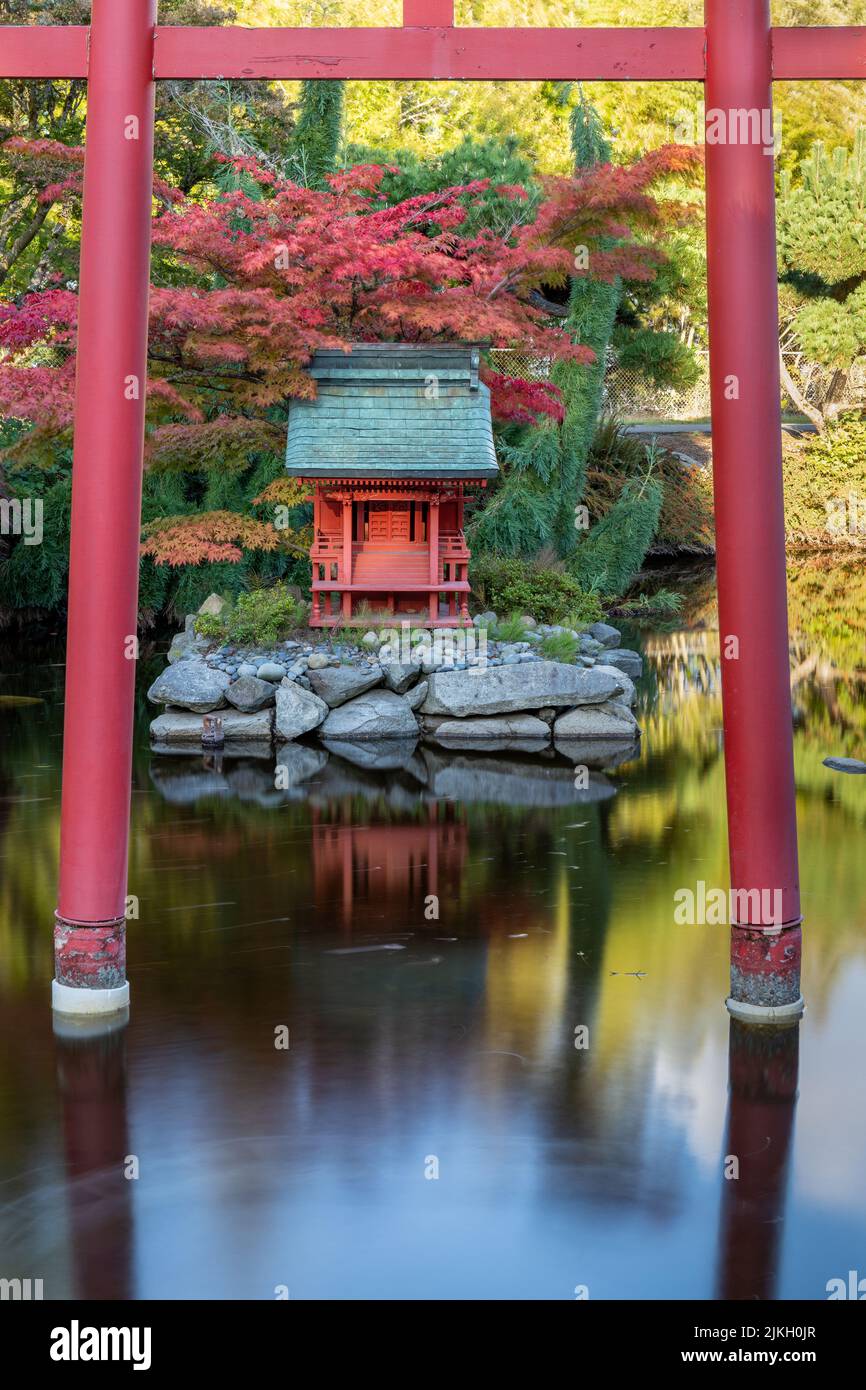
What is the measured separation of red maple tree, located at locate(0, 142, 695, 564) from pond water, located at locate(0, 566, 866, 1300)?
5.43 metres

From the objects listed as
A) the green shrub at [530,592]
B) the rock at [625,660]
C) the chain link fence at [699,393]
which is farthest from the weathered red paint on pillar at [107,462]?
the chain link fence at [699,393]

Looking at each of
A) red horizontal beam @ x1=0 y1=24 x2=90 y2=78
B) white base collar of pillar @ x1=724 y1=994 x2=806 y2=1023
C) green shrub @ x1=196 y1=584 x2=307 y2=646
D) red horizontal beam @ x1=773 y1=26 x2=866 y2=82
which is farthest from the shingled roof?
white base collar of pillar @ x1=724 y1=994 x2=806 y2=1023

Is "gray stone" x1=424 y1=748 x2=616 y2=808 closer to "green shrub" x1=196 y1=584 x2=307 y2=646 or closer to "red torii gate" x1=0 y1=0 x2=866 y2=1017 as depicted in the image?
"green shrub" x1=196 y1=584 x2=307 y2=646

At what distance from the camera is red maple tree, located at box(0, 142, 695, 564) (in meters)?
12.5

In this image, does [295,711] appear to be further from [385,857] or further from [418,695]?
[385,857]

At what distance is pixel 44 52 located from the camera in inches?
197

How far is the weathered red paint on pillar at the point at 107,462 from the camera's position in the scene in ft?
16.0

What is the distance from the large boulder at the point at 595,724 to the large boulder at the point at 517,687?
0.14 metres

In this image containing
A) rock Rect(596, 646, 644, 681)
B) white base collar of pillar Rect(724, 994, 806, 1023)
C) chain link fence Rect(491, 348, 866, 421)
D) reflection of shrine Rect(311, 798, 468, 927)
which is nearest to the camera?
white base collar of pillar Rect(724, 994, 806, 1023)

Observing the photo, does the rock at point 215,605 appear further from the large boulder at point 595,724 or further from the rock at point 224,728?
the large boulder at point 595,724

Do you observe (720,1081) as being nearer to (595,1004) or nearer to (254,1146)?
(595,1004)

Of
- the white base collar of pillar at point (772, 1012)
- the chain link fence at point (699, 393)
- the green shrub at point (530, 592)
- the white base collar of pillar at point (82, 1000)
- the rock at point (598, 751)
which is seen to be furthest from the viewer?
the chain link fence at point (699, 393)

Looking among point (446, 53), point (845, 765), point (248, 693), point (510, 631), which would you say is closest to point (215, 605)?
point (248, 693)
